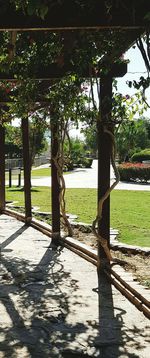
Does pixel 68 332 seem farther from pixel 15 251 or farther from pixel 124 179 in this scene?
pixel 124 179

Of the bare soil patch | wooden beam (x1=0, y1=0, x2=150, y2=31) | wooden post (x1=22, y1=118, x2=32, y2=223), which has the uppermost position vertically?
wooden beam (x1=0, y1=0, x2=150, y2=31)

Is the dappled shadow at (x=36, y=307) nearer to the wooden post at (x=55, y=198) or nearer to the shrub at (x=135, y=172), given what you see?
the wooden post at (x=55, y=198)

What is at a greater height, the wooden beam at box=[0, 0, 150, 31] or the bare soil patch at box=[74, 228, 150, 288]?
the wooden beam at box=[0, 0, 150, 31]

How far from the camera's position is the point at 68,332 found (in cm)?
380

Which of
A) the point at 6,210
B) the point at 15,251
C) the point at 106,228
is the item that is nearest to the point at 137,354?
the point at 106,228

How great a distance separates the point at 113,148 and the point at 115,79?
31.3 inches

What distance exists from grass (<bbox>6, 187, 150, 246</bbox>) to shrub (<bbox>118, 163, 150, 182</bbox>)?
4.99m

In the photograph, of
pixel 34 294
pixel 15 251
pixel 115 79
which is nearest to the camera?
pixel 34 294

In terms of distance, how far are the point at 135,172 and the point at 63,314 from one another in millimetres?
17307

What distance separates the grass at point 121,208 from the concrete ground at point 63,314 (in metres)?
2.05

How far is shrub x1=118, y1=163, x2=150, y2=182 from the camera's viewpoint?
20.9m

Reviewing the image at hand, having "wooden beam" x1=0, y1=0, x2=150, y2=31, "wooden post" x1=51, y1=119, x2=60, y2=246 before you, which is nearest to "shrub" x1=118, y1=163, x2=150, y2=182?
"wooden post" x1=51, y1=119, x2=60, y2=246

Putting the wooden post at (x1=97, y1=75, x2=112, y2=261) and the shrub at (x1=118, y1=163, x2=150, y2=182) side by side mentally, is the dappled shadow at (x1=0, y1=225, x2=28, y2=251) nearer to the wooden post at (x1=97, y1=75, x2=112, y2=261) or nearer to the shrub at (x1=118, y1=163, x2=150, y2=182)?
the wooden post at (x1=97, y1=75, x2=112, y2=261)

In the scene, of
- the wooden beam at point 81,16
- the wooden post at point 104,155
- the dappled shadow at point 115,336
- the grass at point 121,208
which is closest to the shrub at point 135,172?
the grass at point 121,208
